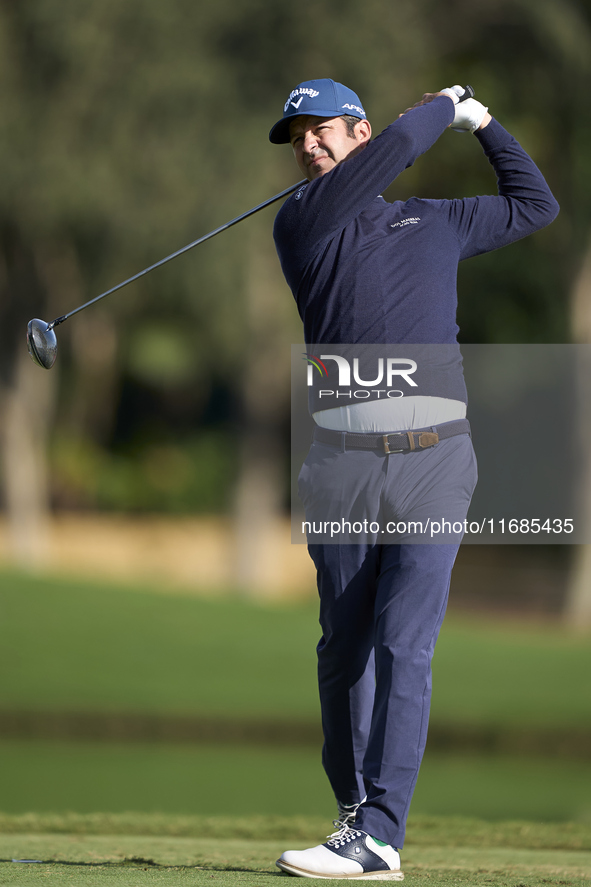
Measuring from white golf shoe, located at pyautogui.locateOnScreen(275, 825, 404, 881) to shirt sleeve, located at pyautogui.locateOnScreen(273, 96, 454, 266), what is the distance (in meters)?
1.45

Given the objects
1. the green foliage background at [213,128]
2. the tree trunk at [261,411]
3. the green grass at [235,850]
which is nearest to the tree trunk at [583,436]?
the green foliage background at [213,128]

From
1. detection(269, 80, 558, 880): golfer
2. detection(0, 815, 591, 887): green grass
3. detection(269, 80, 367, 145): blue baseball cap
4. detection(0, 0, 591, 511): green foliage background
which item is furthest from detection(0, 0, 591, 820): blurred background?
detection(269, 80, 367, 145): blue baseball cap

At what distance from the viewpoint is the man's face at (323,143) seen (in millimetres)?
3068

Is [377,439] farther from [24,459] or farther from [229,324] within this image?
[24,459]

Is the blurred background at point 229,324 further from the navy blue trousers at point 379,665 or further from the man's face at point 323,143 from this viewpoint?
the man's face at point 323,143

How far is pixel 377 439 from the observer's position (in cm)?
297

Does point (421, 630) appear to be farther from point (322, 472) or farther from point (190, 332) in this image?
point (190, 332)

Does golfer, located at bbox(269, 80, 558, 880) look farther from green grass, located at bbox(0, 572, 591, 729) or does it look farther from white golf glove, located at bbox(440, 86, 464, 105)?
green grass, located at bbox(0, 572, 591, 729)

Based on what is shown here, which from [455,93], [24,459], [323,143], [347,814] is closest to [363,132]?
[323,143]

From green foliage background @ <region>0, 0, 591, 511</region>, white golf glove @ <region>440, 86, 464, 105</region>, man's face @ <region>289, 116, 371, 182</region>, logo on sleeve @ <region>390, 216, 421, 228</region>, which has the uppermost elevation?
green foliage background @ <region>0, 0, 591, 511</region>

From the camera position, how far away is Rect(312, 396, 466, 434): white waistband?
118 inches

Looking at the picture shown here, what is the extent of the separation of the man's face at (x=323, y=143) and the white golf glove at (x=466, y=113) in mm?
283

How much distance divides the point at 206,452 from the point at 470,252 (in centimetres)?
2138

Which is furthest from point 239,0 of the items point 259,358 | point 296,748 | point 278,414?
point 296,748
